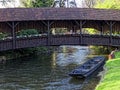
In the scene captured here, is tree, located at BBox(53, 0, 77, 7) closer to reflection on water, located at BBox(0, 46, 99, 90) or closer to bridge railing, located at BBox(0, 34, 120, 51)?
bridge railing, located at BBox(0, 34, 120, 51)

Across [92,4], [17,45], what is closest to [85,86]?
[17,45]

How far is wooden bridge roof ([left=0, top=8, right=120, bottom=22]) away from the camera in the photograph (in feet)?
121

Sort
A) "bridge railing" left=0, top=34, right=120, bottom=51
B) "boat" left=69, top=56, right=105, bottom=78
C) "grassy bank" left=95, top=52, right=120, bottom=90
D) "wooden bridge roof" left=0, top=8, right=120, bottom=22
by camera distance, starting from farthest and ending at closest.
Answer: "wooden bridge roof" left=0, top=8, right=120, bottom=22 → "bridge railing" left=0, top=34, right=120, bottom=51 → "boat" left=69, top=56, right=105, bottom=78 → "grassy bank" left=95, top=52, right=120, bottom=90

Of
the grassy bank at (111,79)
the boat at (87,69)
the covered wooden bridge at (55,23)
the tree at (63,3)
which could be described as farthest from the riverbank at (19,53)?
the tree at (63,3)

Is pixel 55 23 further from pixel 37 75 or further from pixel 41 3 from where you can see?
pixel 41 3

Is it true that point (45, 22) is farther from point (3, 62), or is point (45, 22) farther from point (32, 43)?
point (3, 62)

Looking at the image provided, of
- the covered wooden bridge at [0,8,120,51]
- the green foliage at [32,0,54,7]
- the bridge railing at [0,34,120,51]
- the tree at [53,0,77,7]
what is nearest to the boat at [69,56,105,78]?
the bridge railing at [0,34,120,51]

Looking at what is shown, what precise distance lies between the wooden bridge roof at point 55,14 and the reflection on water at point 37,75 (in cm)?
498

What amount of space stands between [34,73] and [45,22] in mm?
7950

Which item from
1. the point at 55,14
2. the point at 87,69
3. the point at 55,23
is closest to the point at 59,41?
the point at 55,23

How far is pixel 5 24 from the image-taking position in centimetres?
3744

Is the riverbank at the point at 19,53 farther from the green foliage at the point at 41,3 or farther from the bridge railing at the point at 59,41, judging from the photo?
the green foliage at the point at 41,3

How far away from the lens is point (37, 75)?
32188 mm

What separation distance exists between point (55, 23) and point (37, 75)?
33.7 feet
